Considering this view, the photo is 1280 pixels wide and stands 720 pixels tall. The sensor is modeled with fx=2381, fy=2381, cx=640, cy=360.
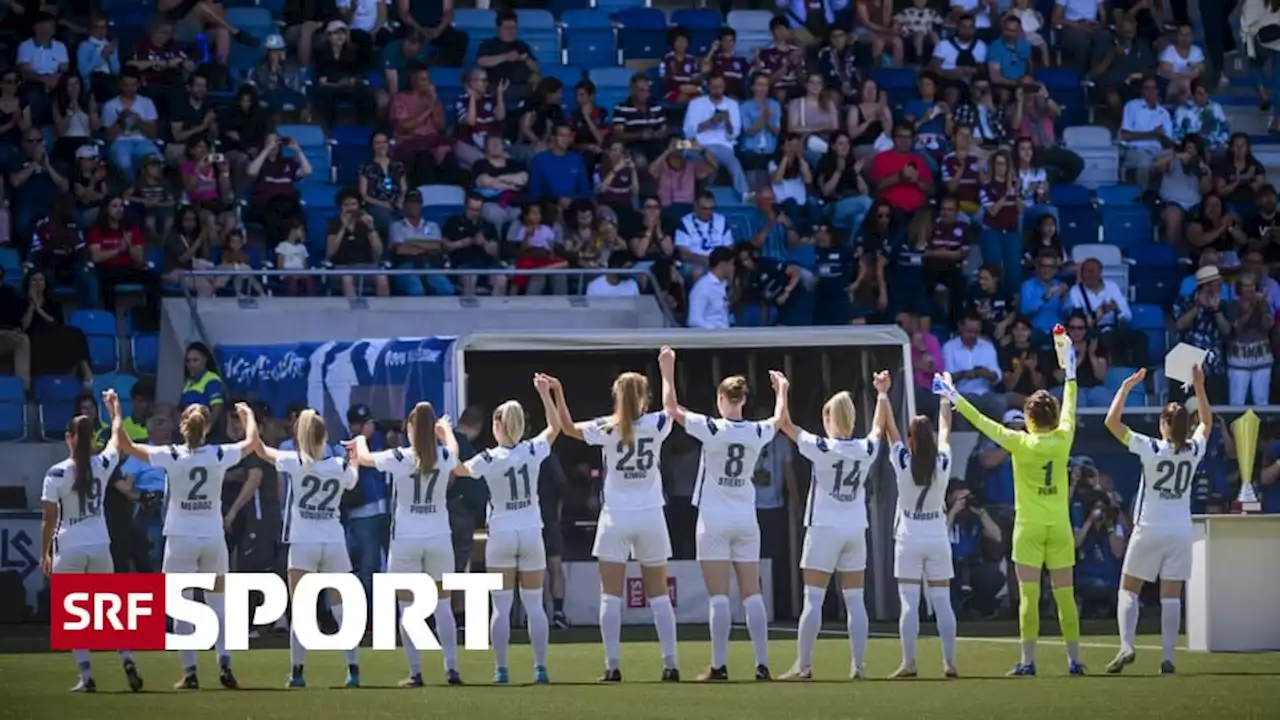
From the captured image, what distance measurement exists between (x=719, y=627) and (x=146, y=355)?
29.3 feet

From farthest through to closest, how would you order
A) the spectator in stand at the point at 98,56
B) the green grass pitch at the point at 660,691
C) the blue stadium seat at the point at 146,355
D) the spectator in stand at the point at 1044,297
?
1. the spectator in stand at the point at 1044,297
2. the spectator in stand at the point at 98,56
3. the blue stadium seat at the point at 146,355
4. the green grass pitch at the point at 660,691

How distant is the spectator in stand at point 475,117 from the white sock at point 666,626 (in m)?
10.1

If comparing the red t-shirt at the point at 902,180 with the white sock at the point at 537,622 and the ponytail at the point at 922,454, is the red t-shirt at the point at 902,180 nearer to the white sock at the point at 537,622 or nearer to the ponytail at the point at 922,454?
the ponytail at the point at 922,454

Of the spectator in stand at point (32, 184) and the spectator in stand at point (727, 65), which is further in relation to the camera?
the spectator in stand at point (727, 65)

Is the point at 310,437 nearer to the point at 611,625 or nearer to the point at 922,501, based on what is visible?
the point at 611,625

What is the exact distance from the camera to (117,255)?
22.3m

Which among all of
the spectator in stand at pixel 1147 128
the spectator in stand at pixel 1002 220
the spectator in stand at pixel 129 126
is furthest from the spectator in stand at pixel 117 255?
the spectator in stand at pixel 1147 128

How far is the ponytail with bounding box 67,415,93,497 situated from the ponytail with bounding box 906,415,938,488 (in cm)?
523

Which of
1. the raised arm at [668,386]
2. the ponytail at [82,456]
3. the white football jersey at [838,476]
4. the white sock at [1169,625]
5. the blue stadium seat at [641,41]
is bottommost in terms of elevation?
the white sock at [1169,625]

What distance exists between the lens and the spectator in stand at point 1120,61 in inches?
1104

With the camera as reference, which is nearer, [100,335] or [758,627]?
[758,627]

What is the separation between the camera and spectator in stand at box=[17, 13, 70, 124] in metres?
23.7

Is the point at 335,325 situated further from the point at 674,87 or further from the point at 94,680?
the point at 94,680

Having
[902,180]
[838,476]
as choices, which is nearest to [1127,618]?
[838,476]
